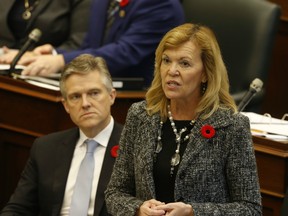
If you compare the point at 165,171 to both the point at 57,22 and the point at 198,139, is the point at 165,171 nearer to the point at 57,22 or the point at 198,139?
the point at 198,139

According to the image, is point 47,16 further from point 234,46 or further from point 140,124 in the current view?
point 140,124

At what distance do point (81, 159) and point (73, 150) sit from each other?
5 centimetres

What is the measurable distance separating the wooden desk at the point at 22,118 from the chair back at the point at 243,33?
553 millimetres

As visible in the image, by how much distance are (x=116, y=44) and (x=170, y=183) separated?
6.18 ft

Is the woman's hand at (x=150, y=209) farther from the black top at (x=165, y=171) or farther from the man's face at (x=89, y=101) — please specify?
the man's face at (x=89, y=101)

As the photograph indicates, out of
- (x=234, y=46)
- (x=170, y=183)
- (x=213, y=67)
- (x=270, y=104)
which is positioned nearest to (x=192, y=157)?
(x=170, y=183)

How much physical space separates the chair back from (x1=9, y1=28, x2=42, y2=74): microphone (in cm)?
88

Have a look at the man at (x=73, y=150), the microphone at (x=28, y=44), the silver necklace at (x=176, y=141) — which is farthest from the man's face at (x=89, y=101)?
the silver necklace at (x=176, y=141)

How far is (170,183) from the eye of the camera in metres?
2.58

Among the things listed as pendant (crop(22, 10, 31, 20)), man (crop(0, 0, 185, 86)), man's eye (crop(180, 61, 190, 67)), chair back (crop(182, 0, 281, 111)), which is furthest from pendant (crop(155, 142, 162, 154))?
pendant (crop(22, 10, 31, 20))

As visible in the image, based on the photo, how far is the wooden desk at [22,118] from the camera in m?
3.96

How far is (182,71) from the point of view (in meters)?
2.59

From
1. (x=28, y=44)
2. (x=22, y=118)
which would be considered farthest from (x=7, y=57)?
(x=22, y=118)

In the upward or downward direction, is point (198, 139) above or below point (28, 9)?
below
